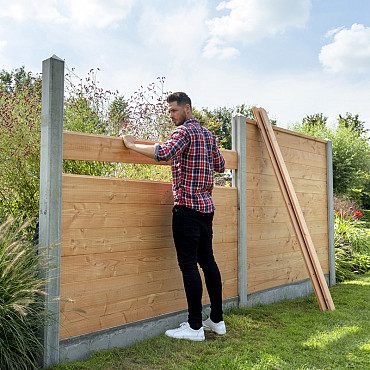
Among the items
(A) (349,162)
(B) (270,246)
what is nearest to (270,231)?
(B) (270,246)

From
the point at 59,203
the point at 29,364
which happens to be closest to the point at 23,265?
the point at 59,203

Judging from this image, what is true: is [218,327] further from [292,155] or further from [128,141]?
[292,155]

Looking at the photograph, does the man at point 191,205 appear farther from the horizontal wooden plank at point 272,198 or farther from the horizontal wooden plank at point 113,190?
the horizontal wooden plank at point 272,198

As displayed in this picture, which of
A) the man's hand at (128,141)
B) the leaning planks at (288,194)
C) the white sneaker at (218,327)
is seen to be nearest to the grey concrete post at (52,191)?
the man's hand at (128,141)

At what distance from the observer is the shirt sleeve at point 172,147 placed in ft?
8.32

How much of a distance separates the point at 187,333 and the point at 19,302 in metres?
1.26

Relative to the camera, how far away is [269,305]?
12.5 feet

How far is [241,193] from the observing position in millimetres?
3656

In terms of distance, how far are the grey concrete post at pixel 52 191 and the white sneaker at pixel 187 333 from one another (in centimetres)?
86

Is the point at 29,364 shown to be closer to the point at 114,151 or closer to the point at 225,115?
the point at 114,151

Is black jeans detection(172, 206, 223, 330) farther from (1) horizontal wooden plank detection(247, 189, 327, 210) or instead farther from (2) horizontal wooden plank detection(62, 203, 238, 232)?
(1) horizontal wooden plank detection(247, 189, 327, 210)

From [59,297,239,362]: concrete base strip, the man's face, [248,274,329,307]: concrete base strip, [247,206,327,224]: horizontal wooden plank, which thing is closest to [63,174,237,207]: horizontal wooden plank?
the man's face

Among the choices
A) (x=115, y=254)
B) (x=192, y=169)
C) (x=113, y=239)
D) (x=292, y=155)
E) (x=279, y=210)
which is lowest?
(x=115, y=254)

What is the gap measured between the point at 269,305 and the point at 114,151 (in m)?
2.32
